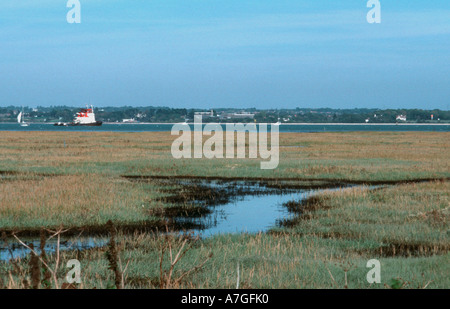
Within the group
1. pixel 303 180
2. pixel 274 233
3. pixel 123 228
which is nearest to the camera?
pixel 274 233

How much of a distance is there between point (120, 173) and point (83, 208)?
47.2 ft

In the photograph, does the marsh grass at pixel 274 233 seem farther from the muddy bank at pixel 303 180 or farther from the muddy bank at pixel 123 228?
the muddy bank at pixel 303 180

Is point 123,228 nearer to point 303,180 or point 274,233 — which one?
point 274,233

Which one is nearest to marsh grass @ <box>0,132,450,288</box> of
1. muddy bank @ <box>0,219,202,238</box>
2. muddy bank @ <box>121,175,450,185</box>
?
muddy bank @ <box>0,219,202,238</box>

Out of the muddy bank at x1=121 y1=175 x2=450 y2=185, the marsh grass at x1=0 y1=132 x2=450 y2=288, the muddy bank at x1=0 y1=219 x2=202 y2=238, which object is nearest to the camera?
the marsh grass at x1=0 y1=132 x2=450 y2=288

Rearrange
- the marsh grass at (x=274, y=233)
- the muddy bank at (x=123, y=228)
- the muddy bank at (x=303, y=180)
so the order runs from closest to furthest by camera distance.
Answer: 1. the marsh grass at (x=274, y=233)
2. the muddy bank at (x=123, y=228)
3. the muddy bank at (x=303, y=180)

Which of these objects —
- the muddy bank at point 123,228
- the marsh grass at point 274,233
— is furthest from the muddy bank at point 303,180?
the muddy bank at point 123,228

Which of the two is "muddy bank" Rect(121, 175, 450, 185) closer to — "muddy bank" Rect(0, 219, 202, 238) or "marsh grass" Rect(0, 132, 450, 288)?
"marsh grass" Rect(0, 132, 450, 288)

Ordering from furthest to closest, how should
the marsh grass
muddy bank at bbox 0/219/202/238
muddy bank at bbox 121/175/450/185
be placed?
muddy bank at bbox 121/175/450/185 → muddy bank at bbox 0/219/202/238 → the marsh grass

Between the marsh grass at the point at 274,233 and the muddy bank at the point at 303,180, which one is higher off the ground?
the marsh grass at the point at 274,233

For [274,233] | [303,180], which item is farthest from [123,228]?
[303,180]

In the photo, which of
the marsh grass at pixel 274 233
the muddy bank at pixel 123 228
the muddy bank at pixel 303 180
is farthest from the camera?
the muddy bank at pixel 303 180

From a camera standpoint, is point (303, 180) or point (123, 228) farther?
point (303, 180)
